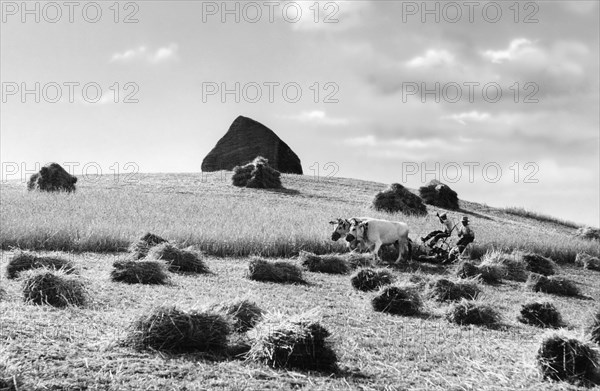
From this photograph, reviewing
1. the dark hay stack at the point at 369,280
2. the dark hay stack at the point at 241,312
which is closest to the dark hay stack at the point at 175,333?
the dark hay stack at the point at 241,312

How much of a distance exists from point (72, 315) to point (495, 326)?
17.0 ft

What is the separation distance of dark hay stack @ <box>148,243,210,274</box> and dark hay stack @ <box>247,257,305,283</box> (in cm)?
112

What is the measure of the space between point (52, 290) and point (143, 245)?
16.9 ft

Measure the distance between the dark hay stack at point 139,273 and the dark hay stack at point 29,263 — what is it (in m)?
0.68

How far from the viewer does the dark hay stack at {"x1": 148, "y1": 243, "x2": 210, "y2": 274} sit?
11.5 m

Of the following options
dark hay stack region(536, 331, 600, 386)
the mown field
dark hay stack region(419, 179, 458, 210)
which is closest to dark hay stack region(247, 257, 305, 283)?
the mown field

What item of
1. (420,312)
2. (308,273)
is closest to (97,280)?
(308,273)

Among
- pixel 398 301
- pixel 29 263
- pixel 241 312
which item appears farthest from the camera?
pixel 29 263

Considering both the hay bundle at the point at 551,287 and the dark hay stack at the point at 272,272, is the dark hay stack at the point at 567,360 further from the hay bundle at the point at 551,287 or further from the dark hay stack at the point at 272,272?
the hay bundle at the point at 551,287

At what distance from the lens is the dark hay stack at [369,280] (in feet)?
33.9

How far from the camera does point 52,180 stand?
28.0 metres

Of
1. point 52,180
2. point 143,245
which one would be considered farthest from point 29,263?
point 52,180

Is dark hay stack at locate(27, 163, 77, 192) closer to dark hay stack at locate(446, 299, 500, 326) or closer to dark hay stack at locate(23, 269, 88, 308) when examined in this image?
dark hay stack at locate(23, 269, 88, 308)

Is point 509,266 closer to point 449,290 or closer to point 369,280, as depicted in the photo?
point 449,290
